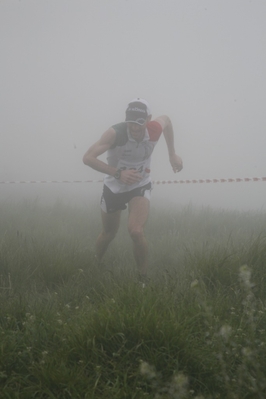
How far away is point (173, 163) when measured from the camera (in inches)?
258

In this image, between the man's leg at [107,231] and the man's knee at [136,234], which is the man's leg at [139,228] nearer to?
the man's knee at [136,234]

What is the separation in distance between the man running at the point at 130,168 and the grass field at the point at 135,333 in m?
1.13

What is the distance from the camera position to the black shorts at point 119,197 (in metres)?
6.17

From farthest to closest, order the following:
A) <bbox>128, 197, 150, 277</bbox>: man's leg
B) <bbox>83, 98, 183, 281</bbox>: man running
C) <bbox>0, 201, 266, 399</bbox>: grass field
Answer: <bbox>83, 98, 183, 281</bbox>: man running < <bbox>128, 197, 150, 277</bbox>: man's leg < <bbox>0, 201, 266, 399</bbox>: grass field

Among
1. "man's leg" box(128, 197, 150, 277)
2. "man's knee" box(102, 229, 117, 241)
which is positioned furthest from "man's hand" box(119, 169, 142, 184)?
"man's knee" box(102, 229, 117, 241)

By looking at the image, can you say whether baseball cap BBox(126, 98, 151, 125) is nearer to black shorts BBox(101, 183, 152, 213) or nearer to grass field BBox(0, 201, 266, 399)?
black shorts BBox(101, 183, 152, 213)

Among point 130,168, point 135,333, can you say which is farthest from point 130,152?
point 135,333

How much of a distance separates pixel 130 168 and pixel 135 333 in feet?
11.4

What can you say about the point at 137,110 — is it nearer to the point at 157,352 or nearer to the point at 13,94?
the point at 157,352

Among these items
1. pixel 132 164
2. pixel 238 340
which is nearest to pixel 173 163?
pixel 132 164

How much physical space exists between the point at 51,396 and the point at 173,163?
14.7 feet

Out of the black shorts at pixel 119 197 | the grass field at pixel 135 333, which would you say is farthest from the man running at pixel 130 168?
the grass field at pixel 135 333

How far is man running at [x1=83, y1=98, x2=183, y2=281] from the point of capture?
5648 mm

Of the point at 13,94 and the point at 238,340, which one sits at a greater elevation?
the point at 13,94
